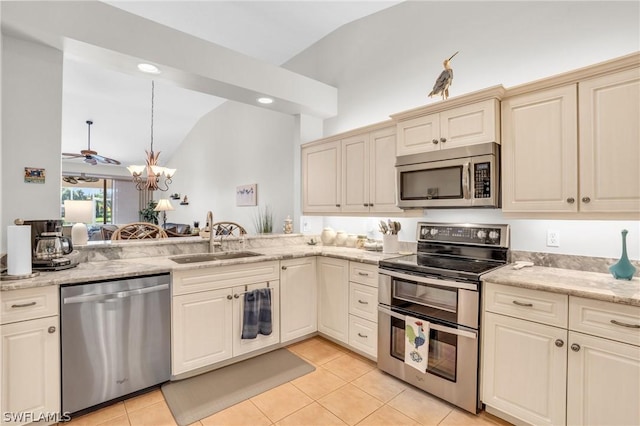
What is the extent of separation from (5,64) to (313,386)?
3.11 metres

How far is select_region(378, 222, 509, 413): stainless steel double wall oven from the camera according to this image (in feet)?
6.33

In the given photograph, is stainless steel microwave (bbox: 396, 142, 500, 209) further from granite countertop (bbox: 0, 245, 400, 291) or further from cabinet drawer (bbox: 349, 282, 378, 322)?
cabinet drawer (bbox: 349, 282, 378, 322)

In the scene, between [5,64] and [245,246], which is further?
[245,246]

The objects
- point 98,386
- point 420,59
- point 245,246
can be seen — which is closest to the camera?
point 98,386

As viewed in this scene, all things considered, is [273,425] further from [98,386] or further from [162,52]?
[162,52]

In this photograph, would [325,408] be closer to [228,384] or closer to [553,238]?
[228,384]

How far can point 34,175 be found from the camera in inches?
86.8

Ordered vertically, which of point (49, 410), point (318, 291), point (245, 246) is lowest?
point (49, 410)

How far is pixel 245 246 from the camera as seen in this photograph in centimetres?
320

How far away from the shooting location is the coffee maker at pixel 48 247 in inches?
77.8

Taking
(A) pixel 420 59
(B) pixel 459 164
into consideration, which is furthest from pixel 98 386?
(A) pixel 420 59

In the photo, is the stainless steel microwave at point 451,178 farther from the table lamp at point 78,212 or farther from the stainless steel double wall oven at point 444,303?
the table lamp at point 78,212

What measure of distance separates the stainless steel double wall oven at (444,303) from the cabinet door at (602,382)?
1.53 ft

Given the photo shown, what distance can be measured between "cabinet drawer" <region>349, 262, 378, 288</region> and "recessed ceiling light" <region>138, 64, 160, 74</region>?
2.30m
